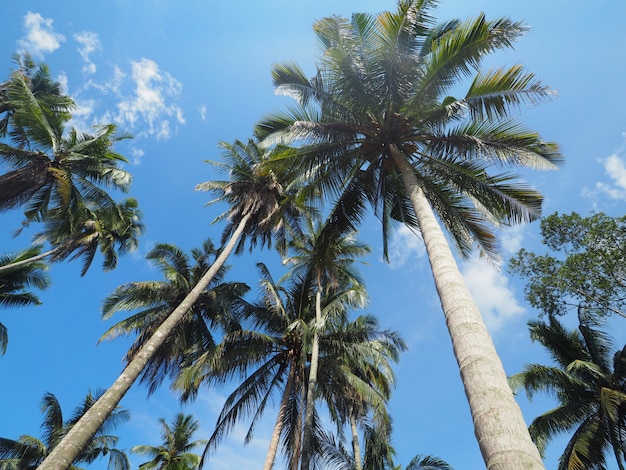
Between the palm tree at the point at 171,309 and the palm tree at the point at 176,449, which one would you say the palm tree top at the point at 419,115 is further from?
the palm tree at the point at 176,449

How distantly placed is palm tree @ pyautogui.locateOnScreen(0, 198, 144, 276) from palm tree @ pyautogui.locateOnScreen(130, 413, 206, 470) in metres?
12.1

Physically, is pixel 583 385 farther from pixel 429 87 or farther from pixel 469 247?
pixel 429 87

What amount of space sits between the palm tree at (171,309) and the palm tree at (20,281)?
767 cm

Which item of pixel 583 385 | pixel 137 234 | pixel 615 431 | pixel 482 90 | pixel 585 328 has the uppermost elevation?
pixel 137 234

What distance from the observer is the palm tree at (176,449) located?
24.1 m

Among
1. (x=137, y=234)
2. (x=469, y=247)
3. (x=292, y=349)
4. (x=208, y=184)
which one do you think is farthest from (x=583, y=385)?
(x=137, y=234)

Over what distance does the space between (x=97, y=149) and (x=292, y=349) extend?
11.7 meters

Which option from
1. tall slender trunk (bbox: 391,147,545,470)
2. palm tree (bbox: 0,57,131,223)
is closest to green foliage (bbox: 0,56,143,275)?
palm tree (bbox: 0,57,131,223)

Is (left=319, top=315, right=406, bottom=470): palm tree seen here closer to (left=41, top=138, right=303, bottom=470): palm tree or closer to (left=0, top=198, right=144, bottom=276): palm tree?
(left=41, top=138, right=303, bottom=470): palm tree

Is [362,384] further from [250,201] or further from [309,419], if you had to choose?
[250,201]

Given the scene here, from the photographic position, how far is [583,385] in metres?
14.9

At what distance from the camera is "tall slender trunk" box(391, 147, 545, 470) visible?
3203 mm

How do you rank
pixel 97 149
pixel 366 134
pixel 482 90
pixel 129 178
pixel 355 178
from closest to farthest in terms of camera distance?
pixel 482 90 → pixel 366 134 → pixel 355 178 → pixel 97 149 → pixel 129 178

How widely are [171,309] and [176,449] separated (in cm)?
1219
